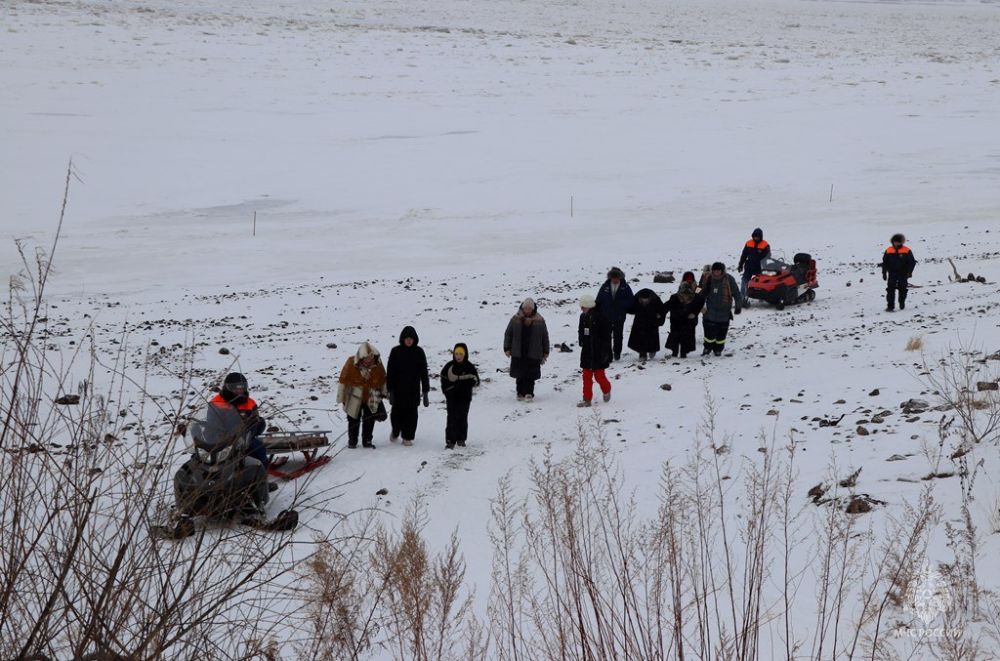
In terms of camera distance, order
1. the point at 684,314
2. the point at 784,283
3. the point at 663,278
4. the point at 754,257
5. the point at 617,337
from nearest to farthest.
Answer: the point at 684,314 → the point at 617,337 → the point at 784,283 → the point at 754,257 → the point at 663,278

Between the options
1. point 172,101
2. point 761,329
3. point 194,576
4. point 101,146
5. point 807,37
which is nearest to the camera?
point 194,576

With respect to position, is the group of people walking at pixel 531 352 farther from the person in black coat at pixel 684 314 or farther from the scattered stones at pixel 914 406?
the scattered stones at pixel 914 406

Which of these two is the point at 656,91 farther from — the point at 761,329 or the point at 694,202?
the point at 761,329

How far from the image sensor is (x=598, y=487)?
31.6 ft

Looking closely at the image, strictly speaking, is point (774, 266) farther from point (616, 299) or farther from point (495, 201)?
point (495, 201)

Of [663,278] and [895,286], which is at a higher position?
[663,278]

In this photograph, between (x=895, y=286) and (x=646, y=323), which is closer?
(x=646, y=323)

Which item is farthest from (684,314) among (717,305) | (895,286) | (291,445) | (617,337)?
(291,445)

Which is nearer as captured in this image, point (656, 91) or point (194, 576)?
point (194, 576)

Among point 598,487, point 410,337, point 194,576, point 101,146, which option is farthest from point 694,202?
point 194,576

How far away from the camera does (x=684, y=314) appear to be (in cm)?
1645

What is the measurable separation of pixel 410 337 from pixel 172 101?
38915 mm

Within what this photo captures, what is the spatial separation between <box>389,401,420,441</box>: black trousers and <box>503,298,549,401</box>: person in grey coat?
2.14 metres

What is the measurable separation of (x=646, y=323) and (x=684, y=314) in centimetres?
65
